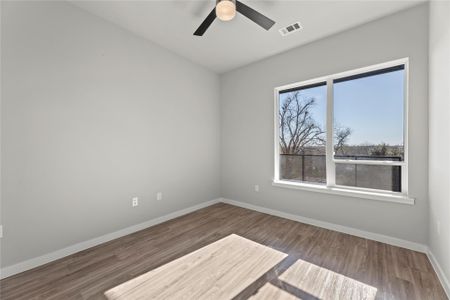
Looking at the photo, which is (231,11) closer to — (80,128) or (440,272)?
(80,128)

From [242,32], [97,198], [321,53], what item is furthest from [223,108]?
[97,198]

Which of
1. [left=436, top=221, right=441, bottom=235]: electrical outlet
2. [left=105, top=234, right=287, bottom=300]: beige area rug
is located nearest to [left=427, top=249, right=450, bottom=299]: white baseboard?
[left=436, top=221, right=441, bottom=235]: electrical outlet

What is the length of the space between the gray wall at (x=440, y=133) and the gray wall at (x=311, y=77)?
143 mm

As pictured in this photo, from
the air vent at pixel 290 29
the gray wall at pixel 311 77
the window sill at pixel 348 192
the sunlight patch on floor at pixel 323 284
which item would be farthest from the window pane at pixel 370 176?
the air vent at pixel 290 29

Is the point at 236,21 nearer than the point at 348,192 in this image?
Yes

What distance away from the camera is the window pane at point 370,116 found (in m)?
2.42

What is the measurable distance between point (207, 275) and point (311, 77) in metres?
3.07

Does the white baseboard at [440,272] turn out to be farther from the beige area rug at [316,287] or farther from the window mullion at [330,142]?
the window mullion at [330,142]

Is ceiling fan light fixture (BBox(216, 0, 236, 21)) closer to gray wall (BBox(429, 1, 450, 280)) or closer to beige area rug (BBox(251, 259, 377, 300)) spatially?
gray wall (BBox(429, 1, 450, 280))

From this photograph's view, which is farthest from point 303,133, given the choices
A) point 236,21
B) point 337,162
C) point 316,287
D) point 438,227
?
point 316,287

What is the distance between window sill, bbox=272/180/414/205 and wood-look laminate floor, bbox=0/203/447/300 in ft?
1.84

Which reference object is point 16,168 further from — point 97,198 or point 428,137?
point 428,137

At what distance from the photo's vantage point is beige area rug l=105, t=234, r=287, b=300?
158 cm

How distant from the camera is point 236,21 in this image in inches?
97.9
